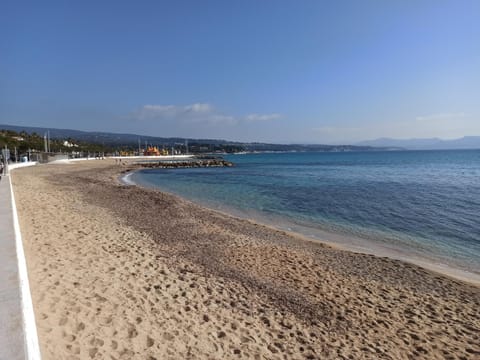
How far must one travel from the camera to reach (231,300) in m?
5.47

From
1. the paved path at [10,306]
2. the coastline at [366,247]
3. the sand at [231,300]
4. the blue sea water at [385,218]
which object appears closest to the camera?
the paved path at [10,306]

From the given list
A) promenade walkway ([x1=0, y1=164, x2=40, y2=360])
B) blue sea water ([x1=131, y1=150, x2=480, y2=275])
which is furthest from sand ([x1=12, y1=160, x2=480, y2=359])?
blue sea water ([x1=131, y1=150, x2=480, y2=275])

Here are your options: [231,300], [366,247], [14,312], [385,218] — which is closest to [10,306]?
[14,312]

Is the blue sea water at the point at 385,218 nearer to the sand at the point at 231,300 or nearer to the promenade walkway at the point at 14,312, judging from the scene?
the sand at the point at 231,300

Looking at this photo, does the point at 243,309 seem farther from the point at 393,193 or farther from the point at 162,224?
the point at 393,193

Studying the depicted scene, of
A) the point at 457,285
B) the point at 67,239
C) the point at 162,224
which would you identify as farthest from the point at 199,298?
the point at 162,224

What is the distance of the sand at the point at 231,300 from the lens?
4148mm

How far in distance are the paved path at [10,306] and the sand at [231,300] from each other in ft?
2.06

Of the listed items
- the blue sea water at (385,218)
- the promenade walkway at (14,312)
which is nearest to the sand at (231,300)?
the promenade walkway at (14,312)

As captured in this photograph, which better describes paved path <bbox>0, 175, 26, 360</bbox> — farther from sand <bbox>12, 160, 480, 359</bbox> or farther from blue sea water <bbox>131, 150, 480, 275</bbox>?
blue sea water <bbox>131, 150, 480, 275</bbox>

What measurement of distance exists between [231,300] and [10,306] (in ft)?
10.3

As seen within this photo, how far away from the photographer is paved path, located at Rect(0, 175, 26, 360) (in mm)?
2727

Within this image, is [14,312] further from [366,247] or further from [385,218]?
[385,218]

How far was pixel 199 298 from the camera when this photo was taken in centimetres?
545
